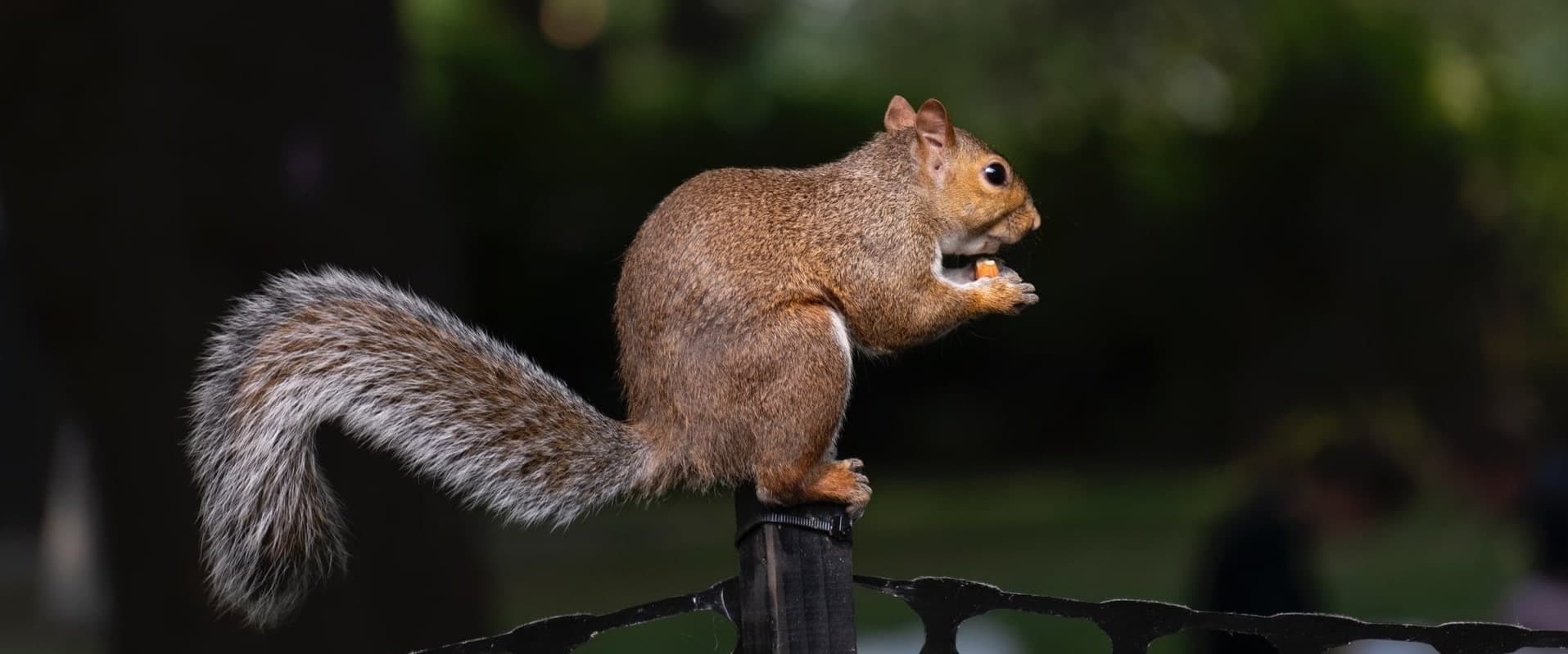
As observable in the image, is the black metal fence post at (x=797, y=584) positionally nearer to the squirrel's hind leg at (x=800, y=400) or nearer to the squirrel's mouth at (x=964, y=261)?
the squirrel's hind leg at (x=800, y=400)

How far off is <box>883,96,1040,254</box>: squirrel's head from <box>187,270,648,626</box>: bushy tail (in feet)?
0.98

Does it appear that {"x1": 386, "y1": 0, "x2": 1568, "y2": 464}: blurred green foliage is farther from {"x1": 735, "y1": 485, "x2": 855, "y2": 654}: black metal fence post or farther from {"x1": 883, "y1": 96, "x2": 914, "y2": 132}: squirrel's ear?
{"x1": 735, "y1": 485, "x2": 855, "y2": 654}: black metal fence post

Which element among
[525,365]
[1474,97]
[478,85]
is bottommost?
[525,365]

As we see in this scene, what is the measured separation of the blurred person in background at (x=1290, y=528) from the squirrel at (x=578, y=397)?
52.6 inches

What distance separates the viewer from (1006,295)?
100 cm

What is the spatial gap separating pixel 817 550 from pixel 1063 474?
2598 mm

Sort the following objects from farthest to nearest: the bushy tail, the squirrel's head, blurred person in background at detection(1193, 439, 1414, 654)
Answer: blurred person in background at detection(1193, 439, 1414, 654)
the squirrel's head
the bushy tail

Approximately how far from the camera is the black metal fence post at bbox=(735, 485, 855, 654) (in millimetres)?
754

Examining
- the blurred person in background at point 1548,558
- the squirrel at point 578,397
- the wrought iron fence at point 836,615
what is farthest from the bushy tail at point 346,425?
the blurred person in background at point 1548,558

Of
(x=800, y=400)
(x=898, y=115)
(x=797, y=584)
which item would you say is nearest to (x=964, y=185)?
(x=898, y=115)

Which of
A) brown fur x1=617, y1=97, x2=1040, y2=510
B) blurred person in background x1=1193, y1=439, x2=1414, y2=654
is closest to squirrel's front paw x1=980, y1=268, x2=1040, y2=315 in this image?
brown fur x1=617, y1=97, x2=1040, y2=510

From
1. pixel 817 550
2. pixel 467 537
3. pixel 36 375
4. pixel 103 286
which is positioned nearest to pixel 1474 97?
pixel 467 537

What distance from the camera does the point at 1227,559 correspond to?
2338 millimetres

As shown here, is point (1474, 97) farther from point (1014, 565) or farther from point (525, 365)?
point (525, 365)
